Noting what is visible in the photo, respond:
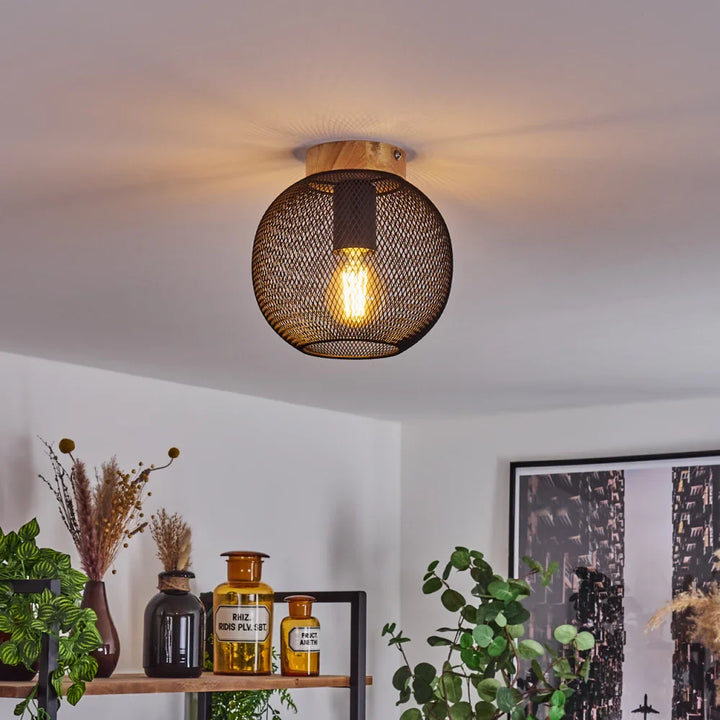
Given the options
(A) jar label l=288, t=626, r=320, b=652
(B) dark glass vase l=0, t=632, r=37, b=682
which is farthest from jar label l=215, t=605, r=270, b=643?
(B) dark glass vase l=0, t=632, r=37, b=682

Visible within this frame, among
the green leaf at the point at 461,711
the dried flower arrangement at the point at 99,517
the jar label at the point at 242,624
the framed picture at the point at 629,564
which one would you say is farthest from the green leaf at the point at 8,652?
the framed picture at the point at 629,564

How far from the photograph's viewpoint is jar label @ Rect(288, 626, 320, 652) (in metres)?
3.21

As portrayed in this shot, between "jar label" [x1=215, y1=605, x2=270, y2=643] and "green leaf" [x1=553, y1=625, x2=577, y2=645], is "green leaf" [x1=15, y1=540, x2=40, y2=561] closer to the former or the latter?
"jar label" [x1=215, y1=605, x2=270, y2=643]

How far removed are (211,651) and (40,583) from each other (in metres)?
1.48

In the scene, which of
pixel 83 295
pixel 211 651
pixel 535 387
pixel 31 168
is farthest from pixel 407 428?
pixel 31 168

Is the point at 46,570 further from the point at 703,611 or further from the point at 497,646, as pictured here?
the point at 703,611

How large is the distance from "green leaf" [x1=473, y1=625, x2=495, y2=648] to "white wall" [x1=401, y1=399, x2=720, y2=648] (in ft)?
2.12

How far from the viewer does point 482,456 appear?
15.5 feet

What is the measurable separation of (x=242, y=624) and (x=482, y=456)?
6.17 ft

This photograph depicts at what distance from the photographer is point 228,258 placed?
2561 mm

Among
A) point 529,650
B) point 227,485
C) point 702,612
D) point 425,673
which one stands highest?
point 227,485

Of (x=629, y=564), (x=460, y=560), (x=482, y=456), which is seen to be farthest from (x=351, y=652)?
(x=482, y=456)

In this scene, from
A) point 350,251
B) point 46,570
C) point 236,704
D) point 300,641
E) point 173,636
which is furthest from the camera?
point 236,704

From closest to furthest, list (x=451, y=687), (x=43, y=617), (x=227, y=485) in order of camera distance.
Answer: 1. (x=43, y=617)
2. (x=451, y=687)
3. (x=227, y=485)
